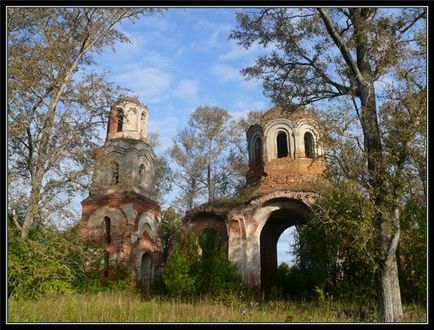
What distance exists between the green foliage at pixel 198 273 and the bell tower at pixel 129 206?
4756mm

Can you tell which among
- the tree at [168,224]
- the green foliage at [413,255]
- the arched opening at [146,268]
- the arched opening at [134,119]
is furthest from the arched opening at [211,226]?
the tree at [168,224]

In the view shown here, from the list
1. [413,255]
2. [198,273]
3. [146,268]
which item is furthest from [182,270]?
[413,255]

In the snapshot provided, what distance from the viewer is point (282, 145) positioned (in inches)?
881

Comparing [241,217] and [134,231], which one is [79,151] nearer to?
[241,217]

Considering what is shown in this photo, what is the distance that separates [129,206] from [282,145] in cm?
817

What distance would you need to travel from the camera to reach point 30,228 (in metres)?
12.2

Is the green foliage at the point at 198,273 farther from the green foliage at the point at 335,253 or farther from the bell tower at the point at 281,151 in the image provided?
the bell tower at the point at 281,151

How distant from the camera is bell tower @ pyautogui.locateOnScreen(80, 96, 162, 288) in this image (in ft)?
70.1

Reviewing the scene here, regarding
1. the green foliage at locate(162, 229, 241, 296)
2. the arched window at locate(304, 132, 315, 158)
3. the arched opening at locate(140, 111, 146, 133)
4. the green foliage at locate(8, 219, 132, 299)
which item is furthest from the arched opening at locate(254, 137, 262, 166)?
the green foliage at locate(8, 219, 132, 299)

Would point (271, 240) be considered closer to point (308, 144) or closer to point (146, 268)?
point (308, 144)

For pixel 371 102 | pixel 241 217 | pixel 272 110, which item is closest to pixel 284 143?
pixel 272 110

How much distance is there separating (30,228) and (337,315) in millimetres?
8285

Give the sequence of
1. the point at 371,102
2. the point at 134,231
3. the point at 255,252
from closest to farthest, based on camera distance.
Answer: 1. the point at 371,102
2. the point at 255,252
3. the point at 134,231

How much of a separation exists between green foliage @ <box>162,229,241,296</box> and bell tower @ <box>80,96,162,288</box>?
4756 millimetres
